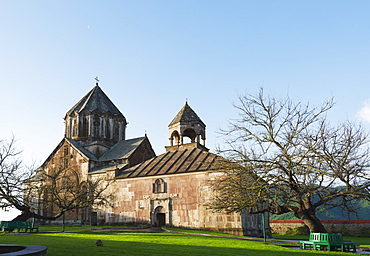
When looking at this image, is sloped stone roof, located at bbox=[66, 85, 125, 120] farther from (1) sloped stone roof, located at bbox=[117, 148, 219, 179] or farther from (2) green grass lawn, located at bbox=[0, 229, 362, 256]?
(2) green grass lawn, located at bbox=[0, 229, 362, 256]

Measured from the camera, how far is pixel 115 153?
136 feet

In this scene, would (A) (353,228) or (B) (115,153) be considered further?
(B) (115,153)

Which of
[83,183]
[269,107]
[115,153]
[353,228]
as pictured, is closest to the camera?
[269,107]

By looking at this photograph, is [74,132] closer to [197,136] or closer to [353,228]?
[197,136]

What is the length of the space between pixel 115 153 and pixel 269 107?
2550 centimetres

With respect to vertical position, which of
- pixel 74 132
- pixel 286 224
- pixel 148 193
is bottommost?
pixel 286 224

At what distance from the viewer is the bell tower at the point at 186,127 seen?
3719 centimetres

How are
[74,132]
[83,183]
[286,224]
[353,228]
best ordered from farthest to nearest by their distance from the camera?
1. [74,132]
2. [83,183]
3. [286,224]
4. [353,228]

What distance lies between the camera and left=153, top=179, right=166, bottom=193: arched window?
32312 mm

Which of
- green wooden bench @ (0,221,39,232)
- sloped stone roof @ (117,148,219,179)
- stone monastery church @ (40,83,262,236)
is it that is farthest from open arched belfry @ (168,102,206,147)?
green wooden bench @ (0,221,39,232)

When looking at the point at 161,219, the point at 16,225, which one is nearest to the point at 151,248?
the point at 16,225

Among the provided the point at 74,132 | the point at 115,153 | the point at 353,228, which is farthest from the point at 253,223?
the point at 74,132

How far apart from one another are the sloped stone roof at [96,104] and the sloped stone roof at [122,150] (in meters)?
5.30

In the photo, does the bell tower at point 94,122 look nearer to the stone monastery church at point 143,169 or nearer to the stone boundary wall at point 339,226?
the stone monastery church at point 143,169
